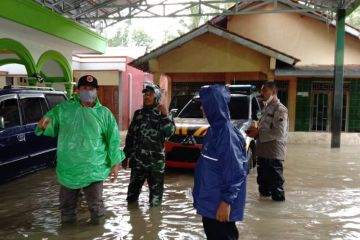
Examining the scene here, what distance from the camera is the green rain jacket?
414 cm

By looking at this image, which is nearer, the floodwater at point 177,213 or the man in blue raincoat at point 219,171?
the man in blue raincoat at point 219,171

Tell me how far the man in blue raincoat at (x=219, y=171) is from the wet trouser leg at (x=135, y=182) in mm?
2426

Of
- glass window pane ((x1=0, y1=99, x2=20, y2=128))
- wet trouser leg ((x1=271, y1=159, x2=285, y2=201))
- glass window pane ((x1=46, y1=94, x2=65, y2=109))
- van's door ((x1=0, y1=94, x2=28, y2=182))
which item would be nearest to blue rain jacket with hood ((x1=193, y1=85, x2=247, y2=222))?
wet trouser leg ((x1=271, y1=159, x2=285, y2=201))

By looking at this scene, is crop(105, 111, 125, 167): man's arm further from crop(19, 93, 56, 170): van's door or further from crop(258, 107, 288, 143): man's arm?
crop(19, 93, 56, 170): van's door

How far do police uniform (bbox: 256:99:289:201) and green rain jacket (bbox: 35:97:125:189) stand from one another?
2499mm

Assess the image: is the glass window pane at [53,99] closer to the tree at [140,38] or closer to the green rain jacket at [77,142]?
the green rain jacket at [77,142]

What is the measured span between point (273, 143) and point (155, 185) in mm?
1883

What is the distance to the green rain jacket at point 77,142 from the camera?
4.14m

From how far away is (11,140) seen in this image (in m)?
5.81

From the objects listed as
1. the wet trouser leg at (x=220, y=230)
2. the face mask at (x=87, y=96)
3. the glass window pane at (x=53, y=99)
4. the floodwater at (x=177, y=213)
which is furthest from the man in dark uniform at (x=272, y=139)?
the glass window pane at (x=53, y=99)

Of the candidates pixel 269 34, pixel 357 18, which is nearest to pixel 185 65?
pixel 269 34

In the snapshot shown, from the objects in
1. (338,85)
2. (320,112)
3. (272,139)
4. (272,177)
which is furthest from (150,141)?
(320,112)

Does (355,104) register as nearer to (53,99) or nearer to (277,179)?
(277,179)

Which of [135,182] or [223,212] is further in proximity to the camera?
[135,182]
